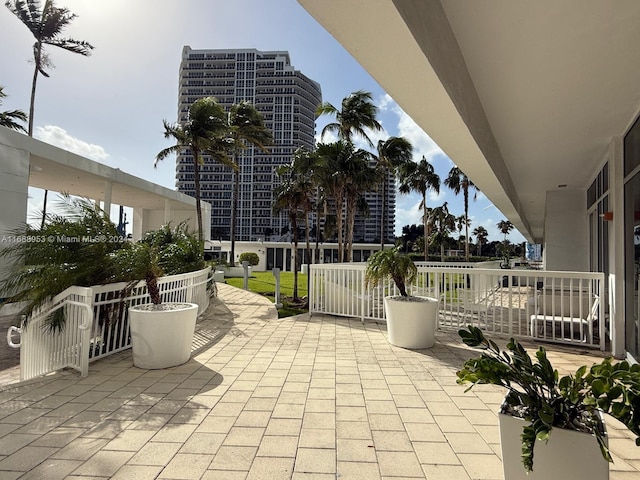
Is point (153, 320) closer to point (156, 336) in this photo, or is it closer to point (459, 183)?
point (156, 336)

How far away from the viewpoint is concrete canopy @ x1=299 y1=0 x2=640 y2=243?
1927 millimetres

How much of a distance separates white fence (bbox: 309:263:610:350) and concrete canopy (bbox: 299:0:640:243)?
1.92m

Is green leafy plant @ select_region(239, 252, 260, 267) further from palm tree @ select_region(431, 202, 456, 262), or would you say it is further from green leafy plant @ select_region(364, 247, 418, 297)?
green leafy plant @ select_region(364, 247, 418, 297)

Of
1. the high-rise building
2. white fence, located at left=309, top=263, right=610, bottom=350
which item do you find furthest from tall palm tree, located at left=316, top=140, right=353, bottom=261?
the high-rise building

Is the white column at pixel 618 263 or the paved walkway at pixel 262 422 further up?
the white column at pixel 618 263

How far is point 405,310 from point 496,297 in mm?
2960

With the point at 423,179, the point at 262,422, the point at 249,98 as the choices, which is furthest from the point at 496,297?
the point at 249,98

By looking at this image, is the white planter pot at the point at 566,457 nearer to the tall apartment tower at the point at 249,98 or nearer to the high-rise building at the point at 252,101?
the high-rise building at the point at 252,101

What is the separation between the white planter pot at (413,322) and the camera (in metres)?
4.43

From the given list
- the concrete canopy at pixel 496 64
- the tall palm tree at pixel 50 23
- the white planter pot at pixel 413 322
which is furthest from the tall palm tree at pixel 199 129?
the concrete canopy at pixel 496 64

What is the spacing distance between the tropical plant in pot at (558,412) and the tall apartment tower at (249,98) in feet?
242

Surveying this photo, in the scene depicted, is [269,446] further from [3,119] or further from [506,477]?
[3,119]

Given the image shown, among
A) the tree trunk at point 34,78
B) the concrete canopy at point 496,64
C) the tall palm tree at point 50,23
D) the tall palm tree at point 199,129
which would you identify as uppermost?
the tall palm tree at point 50,23

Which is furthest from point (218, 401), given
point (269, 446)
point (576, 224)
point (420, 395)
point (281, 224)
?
point (281, 224)
